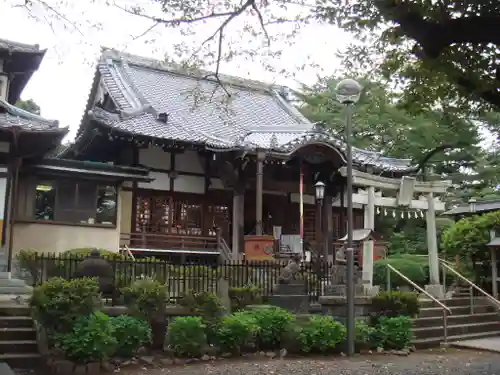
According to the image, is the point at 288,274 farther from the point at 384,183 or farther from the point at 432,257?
the point at 432,257

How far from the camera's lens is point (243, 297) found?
1277 centimetres

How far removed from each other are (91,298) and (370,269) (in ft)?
26.3

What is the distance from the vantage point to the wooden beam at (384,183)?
15.7m

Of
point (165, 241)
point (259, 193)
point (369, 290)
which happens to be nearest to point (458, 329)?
point (369, 290)

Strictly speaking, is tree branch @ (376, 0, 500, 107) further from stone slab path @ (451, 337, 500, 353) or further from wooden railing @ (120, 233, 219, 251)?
wooden railing @ (120, 233, 219, 251)

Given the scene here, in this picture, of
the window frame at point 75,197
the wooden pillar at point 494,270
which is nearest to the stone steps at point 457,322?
the wooden pillar at point 494,270

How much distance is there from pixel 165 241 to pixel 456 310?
35.0ft

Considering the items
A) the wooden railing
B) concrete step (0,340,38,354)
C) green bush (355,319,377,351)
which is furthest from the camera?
the wooden railing

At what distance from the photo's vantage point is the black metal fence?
41.4 feet

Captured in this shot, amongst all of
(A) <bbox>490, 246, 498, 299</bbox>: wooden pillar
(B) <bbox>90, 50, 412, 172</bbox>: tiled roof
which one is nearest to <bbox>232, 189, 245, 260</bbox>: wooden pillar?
(B) <bbox>90, 50, 412, 172</bbox>: tiled roof

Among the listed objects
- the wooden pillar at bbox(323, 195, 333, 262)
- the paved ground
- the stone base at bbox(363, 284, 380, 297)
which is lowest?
the paved ground

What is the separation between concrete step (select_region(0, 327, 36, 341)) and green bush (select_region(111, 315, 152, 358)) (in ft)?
→ 5.44

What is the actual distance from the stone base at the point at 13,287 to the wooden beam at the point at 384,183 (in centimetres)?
900

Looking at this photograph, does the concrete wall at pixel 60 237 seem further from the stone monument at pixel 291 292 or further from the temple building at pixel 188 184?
the stone monument at pixel 291 292
